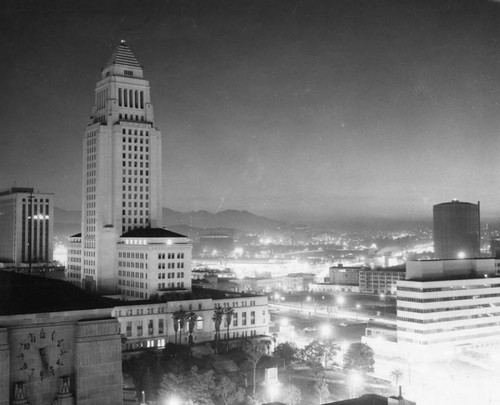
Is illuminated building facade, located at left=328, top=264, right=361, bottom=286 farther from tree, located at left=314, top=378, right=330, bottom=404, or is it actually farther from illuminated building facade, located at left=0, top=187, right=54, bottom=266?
tree, located at left=314, top=378, right=330, bottom=404

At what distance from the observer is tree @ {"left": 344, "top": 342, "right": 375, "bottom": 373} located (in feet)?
169

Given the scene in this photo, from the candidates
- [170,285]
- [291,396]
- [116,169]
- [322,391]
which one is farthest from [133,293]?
[291,396]

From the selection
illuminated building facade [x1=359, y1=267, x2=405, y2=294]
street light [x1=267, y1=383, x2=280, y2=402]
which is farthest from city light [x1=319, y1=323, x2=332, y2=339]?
illuminated building facade [x1=359, y1=267, x2=405, y2=294]

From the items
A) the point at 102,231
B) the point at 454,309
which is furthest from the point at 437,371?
the point at 102,231

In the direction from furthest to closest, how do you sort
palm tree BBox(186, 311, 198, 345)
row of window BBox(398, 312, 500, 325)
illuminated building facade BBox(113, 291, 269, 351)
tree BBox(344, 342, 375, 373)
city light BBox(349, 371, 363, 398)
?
row of window BBox(398, 312, 500, 325) < palm tree BBox(186, 311, 198, 345) < illuminated building facade BBox(113, 291, 269, 351) < tree BBox(344, 342, 375, 373) < city light BBox(349, 371, 363, 398)

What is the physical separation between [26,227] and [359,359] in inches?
3402

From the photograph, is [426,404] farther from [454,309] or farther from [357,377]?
[454,309]

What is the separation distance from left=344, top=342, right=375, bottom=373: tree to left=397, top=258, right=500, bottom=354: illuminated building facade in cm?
943

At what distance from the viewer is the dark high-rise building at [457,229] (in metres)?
183

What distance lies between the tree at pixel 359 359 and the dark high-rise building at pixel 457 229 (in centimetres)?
13789

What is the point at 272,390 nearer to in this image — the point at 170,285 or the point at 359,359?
the point at 359,359

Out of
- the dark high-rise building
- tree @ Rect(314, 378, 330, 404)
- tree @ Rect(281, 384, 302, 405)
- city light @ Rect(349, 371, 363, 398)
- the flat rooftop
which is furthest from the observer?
the dark high-rise building

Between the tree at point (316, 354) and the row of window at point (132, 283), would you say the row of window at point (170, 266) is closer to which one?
the row of window at point (132, 283)

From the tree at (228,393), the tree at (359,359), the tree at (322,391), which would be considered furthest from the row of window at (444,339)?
the tree at (228,393)
